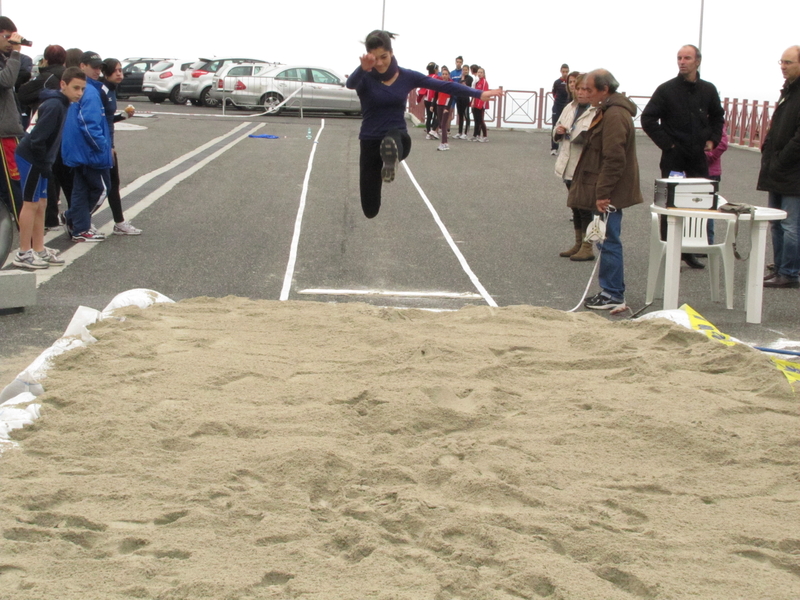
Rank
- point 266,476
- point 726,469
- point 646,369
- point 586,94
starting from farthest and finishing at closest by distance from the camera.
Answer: point 586,94 < point 646,369 < point 726,469 < point 266,476

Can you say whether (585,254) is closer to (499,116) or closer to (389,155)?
(389,155)

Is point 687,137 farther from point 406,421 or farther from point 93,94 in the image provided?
point 93,94

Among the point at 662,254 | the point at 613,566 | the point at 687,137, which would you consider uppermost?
the point at 687,137

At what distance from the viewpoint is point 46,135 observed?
780 centimetres

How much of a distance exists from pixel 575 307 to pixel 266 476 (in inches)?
165

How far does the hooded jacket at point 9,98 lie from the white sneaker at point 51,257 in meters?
1.27

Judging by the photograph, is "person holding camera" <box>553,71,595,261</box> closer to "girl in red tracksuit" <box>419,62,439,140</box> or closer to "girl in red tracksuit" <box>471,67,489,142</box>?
"girl in red tracksuit" <box>471,67,489,142</box>

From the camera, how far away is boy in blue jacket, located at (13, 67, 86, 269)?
25.3 feet

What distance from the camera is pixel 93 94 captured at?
29.3 feet

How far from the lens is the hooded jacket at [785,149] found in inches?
315

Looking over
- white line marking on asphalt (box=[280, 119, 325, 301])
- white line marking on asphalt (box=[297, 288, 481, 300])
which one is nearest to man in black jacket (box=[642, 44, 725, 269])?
white line marking on asphalt (box=[297, 288, 481, 300])

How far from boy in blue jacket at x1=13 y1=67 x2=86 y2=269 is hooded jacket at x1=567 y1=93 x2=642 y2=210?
186 inches

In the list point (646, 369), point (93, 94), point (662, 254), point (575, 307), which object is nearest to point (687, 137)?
point (662, 254)

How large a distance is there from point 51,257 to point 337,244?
305 cm
